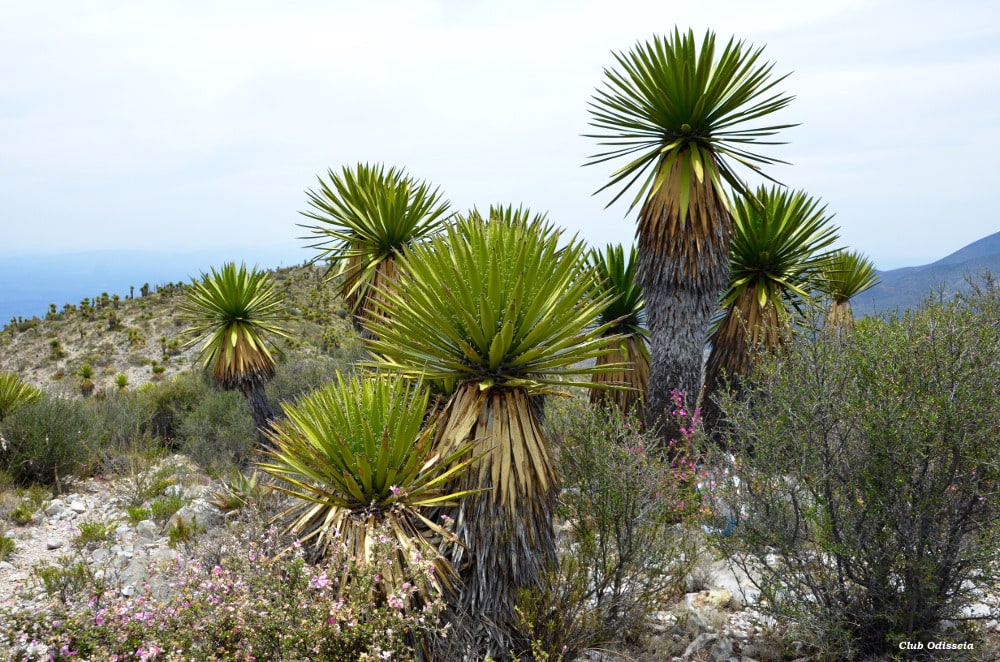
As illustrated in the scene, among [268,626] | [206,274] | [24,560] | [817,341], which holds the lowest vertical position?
[24,560]

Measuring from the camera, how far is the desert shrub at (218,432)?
14383 millimetres

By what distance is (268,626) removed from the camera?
3.90 metres

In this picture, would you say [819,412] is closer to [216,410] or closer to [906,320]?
[906,320]

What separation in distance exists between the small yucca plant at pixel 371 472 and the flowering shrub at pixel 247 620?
35 centimetres

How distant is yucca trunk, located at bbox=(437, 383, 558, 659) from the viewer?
A: 4879mm

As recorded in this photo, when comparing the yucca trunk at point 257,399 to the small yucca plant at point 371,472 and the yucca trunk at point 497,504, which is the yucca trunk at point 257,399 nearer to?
the small yucca plant at point 371,472

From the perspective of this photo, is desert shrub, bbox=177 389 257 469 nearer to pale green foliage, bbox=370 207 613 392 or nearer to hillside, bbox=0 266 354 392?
hillside, bbox=0 266 354 392

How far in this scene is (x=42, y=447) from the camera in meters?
11.3

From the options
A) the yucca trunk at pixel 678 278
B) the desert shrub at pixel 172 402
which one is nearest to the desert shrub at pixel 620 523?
the yucca trunk at pixel 678 278

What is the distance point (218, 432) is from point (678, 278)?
37.1ft

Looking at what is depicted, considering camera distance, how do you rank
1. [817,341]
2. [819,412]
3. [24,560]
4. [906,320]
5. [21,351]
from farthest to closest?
1. [21,351]
2. [24,560]
3. [906,320]
4. [817,341]
5. [819,412]

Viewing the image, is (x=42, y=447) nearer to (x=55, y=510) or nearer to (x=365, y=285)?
(x=55, y=510)

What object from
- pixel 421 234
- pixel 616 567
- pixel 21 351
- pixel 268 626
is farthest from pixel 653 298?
pixel 21 351

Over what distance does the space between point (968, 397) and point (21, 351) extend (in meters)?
39.2
